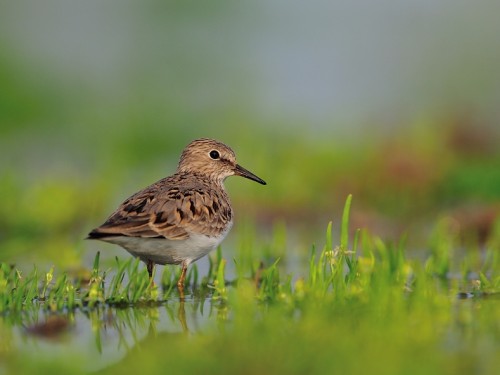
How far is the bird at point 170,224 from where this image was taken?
8375 mm

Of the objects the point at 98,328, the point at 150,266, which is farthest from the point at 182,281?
the point at 98,328

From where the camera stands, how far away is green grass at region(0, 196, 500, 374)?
6016 mm

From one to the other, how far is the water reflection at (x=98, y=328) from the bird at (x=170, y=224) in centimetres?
49

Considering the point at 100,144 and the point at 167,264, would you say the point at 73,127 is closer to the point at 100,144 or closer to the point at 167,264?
the point at 100,144

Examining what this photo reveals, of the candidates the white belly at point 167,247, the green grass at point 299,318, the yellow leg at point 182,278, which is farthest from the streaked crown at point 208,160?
the yellow leg at point 182,278

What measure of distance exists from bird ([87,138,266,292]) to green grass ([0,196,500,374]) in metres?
0.30

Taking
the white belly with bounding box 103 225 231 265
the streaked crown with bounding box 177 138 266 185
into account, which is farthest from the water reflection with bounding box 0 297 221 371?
the streaked crown with bounding box 177 138 266 185

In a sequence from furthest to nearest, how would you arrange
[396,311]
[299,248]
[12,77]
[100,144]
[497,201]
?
[12,77] < [100,144] < [497,201] < [299,248] < [396,311]

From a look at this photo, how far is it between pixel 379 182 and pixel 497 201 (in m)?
1.75

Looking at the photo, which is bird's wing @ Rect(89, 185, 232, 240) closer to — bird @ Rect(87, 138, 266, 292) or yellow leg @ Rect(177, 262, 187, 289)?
bird @ Rect(87, 138, 266, 292)

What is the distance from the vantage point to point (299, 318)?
23.1 ft

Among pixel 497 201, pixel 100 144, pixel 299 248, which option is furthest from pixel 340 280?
pixel 100 144

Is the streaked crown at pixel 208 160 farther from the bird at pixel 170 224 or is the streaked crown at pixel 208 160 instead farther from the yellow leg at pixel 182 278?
the yellow leg at pixel 182 278

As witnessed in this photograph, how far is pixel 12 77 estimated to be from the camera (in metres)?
19.9
